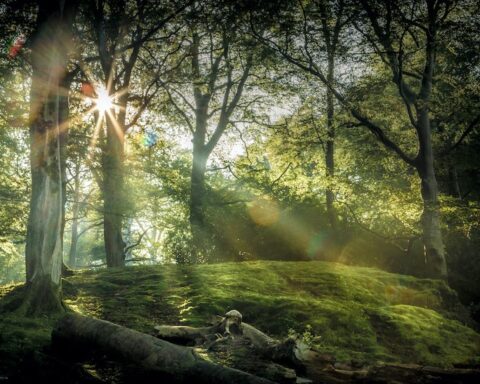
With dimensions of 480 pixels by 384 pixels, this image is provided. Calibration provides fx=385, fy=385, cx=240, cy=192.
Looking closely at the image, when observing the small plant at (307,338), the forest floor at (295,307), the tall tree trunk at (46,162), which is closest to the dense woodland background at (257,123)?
the tall tree trunk at (46,162)

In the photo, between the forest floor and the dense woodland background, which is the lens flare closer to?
the dense woodland background

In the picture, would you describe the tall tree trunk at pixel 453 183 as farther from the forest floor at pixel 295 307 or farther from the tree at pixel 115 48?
the tree at pixel 115 48

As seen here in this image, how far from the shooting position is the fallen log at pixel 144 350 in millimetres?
3702

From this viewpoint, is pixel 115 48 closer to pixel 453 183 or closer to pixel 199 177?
pixel 199 177

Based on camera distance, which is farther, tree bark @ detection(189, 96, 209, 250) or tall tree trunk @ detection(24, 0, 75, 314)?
tree bark @ detection(189, 96, 209, 250)

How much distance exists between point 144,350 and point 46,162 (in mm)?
4273

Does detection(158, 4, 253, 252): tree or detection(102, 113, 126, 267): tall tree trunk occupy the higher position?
detection(158, 4, 253, 252): tree

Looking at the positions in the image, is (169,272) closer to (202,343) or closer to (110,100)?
(110,100)

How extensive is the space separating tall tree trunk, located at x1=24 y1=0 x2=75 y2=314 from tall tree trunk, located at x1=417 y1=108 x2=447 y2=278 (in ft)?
34.7

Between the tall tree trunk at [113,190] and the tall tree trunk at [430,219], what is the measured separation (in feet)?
32.0

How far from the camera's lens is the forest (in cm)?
526

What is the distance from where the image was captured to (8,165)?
727 inches

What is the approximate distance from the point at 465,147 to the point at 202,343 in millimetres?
15157

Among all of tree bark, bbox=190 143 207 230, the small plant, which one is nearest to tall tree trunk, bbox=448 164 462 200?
tree bark, bbox=190 143 207 230
